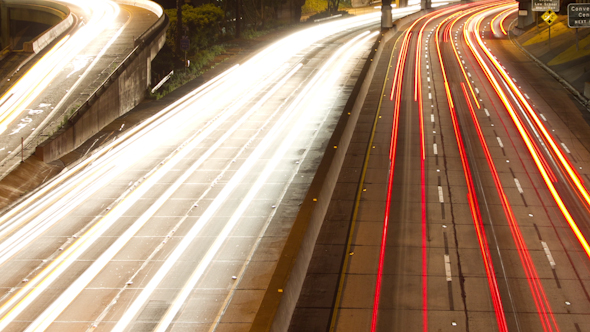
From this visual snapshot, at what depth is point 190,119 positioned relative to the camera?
31.1 meters

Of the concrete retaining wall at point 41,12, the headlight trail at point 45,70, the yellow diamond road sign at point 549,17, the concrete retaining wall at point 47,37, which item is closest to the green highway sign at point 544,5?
the yellow diamond road sign at point 549,17

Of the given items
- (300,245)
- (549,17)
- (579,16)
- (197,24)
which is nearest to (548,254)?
(300,245)

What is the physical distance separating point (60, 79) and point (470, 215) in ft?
84.2

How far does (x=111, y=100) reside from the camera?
1240 inches

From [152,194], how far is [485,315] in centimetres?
1210

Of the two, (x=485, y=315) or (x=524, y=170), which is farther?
(x=524, y=170)

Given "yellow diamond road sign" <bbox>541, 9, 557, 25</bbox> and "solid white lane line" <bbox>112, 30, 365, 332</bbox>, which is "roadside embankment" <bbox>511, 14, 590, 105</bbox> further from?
"solid white lane line" <bbox>112, 30, 365, 332</bbox>

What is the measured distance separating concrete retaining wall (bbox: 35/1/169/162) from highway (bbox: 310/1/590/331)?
522 inches

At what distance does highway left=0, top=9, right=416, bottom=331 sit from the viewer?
46.7 feet

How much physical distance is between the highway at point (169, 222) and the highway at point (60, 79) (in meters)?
4.44

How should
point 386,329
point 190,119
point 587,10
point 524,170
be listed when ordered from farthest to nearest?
point 587,10, point 190,119, point 524,170, point 386,329

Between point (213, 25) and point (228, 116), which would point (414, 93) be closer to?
point (228, 116)

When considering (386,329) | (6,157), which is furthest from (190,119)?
(386,329)

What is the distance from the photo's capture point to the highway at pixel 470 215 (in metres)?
14.8
